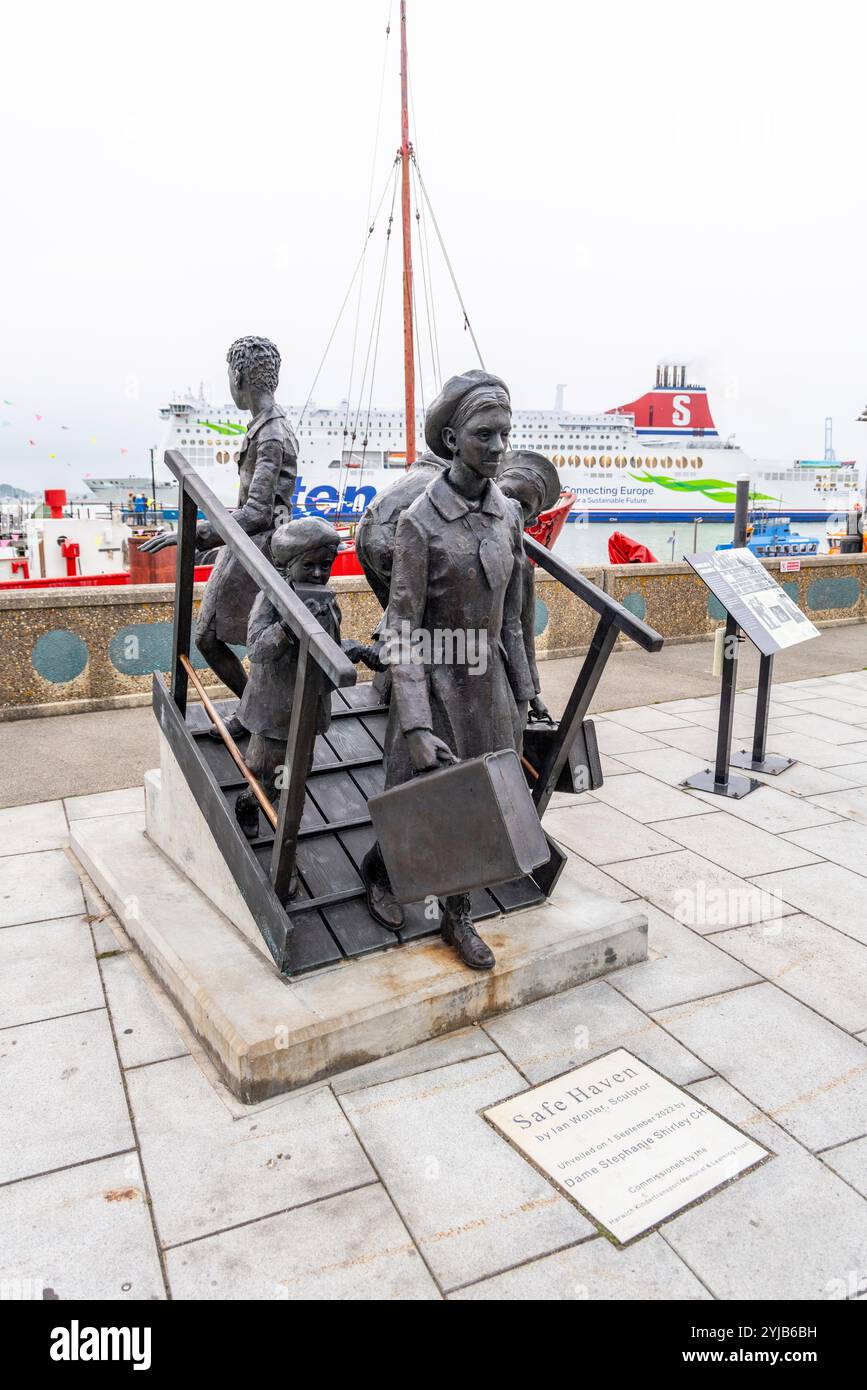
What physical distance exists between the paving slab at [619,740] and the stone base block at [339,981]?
299cm

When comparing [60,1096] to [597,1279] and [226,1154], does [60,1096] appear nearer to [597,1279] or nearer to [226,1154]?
[226,1154]

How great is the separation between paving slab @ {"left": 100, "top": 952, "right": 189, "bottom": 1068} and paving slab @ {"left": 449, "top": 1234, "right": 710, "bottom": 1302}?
4.60 feet

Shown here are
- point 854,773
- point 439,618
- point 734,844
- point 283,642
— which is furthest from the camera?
point 854,773

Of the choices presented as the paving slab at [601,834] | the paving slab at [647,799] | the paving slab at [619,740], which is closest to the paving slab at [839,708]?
the paving slab at [619,740]

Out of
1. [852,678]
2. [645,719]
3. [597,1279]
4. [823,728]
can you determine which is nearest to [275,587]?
[597,1279]

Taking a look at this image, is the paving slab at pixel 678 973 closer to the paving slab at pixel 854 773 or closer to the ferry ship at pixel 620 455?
the paving slab at pixel 854 773

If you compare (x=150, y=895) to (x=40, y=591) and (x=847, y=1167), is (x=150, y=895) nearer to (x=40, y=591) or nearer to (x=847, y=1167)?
(x=847, y=1167)

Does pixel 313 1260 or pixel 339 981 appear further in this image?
pixel 339 981

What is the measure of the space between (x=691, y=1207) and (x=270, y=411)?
11.3 feet

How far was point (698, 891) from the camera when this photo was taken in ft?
14.3

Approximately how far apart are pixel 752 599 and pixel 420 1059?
4.08 meters

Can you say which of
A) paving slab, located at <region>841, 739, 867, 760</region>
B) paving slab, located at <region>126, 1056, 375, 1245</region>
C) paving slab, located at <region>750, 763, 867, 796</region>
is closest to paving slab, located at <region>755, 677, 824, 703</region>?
paving slab, located at <region>841, 739, 867, 760</region>

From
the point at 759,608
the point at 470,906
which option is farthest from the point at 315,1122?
the point at 759,608

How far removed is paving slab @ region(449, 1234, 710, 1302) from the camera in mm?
Answer: 2104
